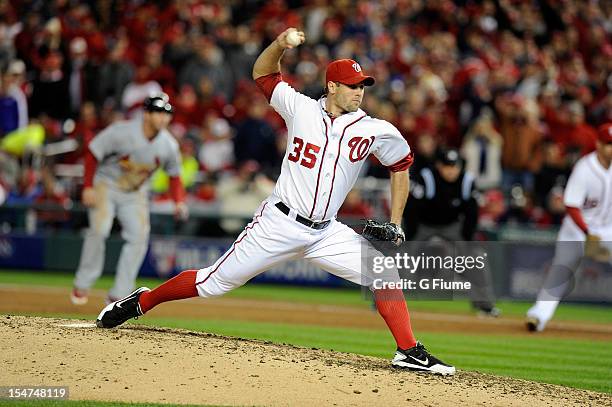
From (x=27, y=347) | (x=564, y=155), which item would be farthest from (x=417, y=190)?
(x=27, y=347)

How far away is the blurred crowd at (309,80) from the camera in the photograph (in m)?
18.1

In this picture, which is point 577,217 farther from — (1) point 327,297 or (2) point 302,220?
(1) point 327,297

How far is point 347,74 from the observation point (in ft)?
24.5

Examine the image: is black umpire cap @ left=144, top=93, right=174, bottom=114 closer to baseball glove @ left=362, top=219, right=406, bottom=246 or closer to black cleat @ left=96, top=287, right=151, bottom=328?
black cleat @ left=96, top=287, right=151, bottom=328

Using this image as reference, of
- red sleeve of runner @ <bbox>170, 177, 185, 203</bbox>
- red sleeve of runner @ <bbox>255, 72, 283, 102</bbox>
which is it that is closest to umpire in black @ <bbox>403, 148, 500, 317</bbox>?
red sleeve of runner @ <bbox>170, 177, 185, 203</bbox>

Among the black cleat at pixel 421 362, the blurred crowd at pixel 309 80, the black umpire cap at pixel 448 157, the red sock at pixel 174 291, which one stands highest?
the blurred crowd at pixel 309 80

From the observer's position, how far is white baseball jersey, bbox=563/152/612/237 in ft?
39.1

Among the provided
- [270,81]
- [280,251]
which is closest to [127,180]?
[270,81]

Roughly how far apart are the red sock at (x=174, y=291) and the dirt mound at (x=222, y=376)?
27 cm

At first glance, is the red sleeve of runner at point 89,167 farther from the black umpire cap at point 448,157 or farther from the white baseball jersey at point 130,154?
the black umpire cap at point 448,157

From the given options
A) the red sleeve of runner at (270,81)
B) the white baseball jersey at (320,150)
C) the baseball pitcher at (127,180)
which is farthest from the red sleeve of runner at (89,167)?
the white baseball jersey at (320,150)

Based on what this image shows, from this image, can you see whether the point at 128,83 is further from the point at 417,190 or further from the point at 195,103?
the point at 417,190

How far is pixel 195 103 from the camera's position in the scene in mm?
19859

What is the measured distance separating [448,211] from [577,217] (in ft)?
8.74
